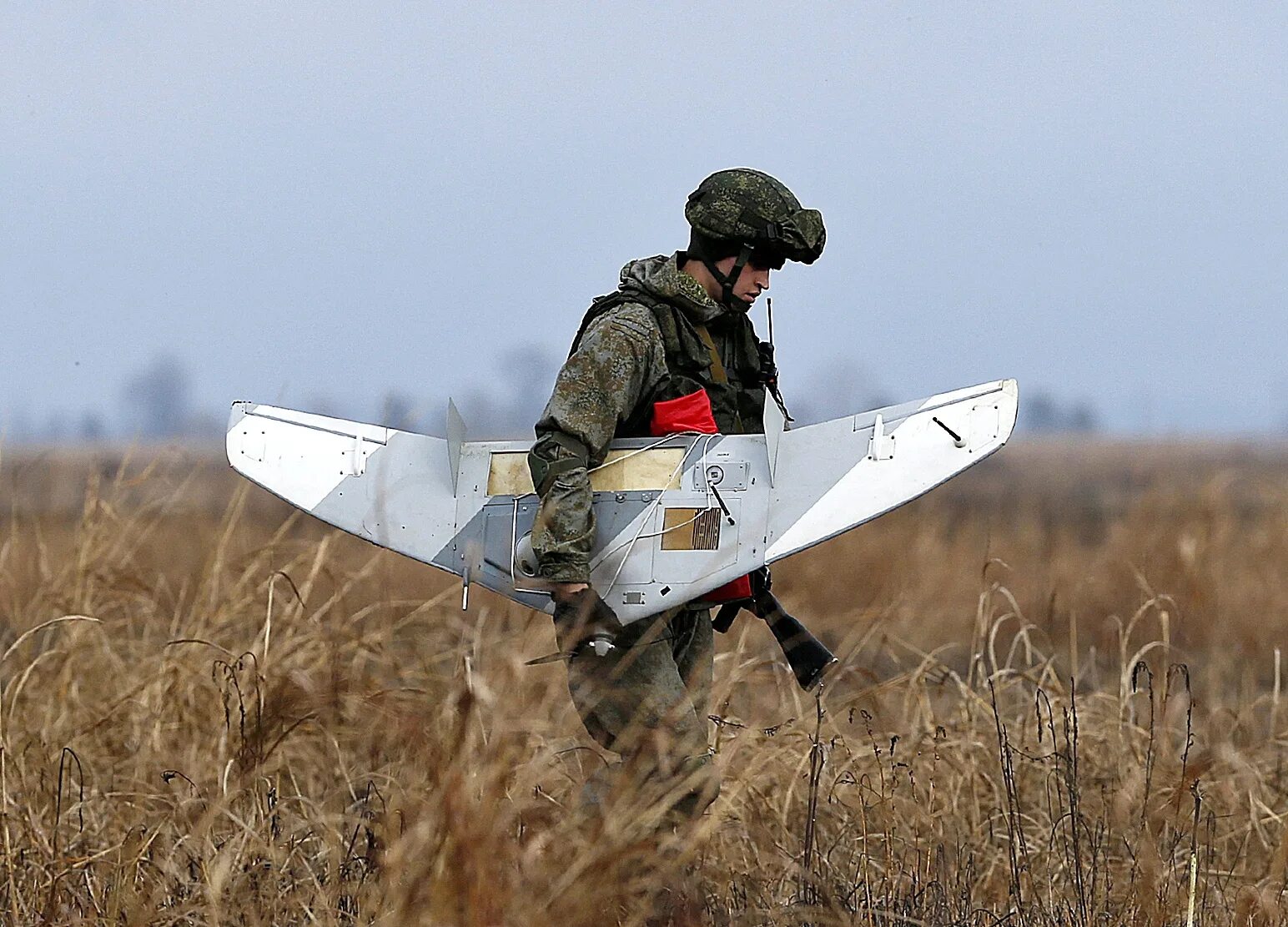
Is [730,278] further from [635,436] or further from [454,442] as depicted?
[454,442]

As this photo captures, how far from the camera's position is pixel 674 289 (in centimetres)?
332

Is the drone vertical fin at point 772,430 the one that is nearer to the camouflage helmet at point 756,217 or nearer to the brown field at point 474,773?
the camouflage helmet at point 756,217

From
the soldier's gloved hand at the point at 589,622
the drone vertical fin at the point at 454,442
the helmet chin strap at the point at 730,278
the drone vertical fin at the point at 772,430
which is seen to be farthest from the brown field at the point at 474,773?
the helmet chin strap at the point at 730,278

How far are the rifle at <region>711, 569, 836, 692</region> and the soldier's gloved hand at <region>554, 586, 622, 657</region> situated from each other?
1.11ft

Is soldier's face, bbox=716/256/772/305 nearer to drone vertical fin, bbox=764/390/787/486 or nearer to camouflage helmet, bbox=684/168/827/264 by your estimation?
camouflage helmet, bbox=684/168/827/264

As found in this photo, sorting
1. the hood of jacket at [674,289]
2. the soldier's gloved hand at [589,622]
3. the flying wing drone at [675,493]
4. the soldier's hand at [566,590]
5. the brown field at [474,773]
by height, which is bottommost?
the brown field at [474,773]

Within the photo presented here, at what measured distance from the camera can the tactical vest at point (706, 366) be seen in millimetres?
3363

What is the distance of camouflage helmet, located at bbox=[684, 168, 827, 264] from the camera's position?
332 centimetres

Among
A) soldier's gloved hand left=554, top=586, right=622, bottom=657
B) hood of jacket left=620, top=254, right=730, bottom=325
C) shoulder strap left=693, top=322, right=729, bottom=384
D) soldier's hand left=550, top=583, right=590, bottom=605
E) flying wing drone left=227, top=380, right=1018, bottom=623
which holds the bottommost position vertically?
soldier's gloved hand left=554, top=586, right=622, bottom=657

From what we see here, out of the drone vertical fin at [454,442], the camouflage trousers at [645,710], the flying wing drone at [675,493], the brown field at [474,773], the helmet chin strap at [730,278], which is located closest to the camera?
the brown field at [474,773]

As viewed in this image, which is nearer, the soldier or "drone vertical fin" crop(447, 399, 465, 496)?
the soldier

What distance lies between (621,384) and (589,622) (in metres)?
0.53

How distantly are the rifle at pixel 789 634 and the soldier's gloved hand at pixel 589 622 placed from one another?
339 millimetres

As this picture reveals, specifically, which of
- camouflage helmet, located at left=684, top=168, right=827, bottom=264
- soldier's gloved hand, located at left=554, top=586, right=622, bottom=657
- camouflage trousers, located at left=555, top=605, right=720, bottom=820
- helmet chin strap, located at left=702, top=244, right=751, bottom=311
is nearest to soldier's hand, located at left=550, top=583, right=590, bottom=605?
soldier's gloved hand, located at left=554, top=586, right=622, bottom=657
